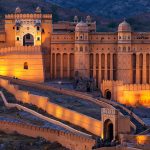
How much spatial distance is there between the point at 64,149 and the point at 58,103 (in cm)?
1020

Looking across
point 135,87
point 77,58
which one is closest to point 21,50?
point 77,58

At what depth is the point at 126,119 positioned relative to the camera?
227 feet

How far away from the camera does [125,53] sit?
291 feet

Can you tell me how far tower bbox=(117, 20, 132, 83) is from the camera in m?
88.6

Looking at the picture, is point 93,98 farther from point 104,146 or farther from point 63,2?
point 63,2

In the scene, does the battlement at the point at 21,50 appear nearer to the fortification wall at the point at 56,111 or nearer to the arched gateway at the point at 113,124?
the fortification wall at the point at 56,111

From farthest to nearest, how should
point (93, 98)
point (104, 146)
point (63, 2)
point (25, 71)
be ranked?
point (63, 2) < point (25, 71) < point (93, 98) < point (104, 146)

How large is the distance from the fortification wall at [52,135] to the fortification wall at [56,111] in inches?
95.1

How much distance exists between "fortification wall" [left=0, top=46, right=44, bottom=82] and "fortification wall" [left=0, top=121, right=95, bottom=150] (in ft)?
46.8

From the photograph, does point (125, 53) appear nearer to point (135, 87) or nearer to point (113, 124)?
point (135, 87)

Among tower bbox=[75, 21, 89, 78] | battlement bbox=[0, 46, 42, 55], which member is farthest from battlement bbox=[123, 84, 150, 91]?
battlement bbox=[0, 46, 42, 55]

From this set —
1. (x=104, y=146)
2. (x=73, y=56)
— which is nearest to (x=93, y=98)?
(x=73, y=56)

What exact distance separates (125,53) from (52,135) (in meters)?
19.9

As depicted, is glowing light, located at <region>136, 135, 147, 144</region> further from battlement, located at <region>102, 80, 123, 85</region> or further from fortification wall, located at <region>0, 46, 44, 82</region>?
fortification wall, located at <region>0, 46, 44, 82</region>
